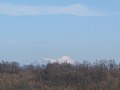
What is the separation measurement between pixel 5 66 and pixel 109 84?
15.4m

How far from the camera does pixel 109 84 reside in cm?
5062

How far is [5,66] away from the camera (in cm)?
6219

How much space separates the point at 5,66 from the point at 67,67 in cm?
786

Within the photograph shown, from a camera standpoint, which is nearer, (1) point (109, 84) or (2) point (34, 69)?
(1) point (109, 84)

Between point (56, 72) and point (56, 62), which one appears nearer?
point (56, 72)

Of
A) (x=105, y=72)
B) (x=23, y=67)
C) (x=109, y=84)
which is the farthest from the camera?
(x=23, y=67)

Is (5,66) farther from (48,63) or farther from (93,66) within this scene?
(93,66)

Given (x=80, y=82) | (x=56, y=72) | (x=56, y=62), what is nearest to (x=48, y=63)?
(x=56, y=62)

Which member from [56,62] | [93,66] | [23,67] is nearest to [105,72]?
[93,66]

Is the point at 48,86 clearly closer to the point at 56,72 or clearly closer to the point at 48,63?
the point at 56,72

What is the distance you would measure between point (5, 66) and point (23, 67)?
203 cm

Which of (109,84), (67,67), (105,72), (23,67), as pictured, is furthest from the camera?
(23,67)

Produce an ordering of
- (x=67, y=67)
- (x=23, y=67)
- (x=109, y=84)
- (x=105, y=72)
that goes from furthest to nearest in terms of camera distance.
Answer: (x=23, y=67) → (x=67, y=67) → (x=105, y=72) → (x=109, y=84)

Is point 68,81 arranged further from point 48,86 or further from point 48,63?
point 48,63
